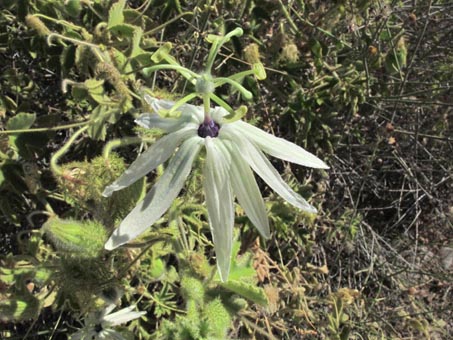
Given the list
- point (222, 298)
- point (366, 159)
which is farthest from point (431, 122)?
point (222, 298)

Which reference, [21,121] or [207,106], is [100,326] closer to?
[21,121]

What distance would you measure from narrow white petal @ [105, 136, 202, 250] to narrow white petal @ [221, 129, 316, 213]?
0.09 m

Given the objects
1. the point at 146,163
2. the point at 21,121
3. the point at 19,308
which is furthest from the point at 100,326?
the point at 146,163

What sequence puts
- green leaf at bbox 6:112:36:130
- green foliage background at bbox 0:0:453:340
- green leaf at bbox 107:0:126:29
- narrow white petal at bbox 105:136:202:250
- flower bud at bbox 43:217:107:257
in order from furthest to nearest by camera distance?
green leaf at bbox 107:0:126:29 → green leaf at bbox 6:112:36:130 → green foliage background at bbox 0:0:453:340 → flower bud at bbox 43:217:107:257 → narrow white petal at bbox 105:136:202:250

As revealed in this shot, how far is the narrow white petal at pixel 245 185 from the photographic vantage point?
1.27 metres

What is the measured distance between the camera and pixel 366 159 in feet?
10.8

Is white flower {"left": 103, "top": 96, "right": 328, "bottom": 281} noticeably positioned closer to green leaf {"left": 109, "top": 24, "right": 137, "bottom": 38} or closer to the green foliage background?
the green foliage background

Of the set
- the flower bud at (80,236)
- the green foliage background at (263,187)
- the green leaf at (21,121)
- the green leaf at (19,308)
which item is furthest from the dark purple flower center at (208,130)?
the green leaf at (19,308)

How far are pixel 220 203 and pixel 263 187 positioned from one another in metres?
1.69

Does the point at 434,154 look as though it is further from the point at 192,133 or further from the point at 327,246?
the point at 192,133

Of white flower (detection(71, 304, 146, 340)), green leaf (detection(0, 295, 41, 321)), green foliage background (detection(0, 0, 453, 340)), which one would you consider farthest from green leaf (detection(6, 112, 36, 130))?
white flower (detection(71, 304, 146, 340))

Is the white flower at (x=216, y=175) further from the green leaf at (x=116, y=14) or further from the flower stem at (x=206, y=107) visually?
the green leaf at (x=116, y=14)

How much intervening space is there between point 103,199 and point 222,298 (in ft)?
1.76

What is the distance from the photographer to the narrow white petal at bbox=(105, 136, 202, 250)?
48.4 inches
